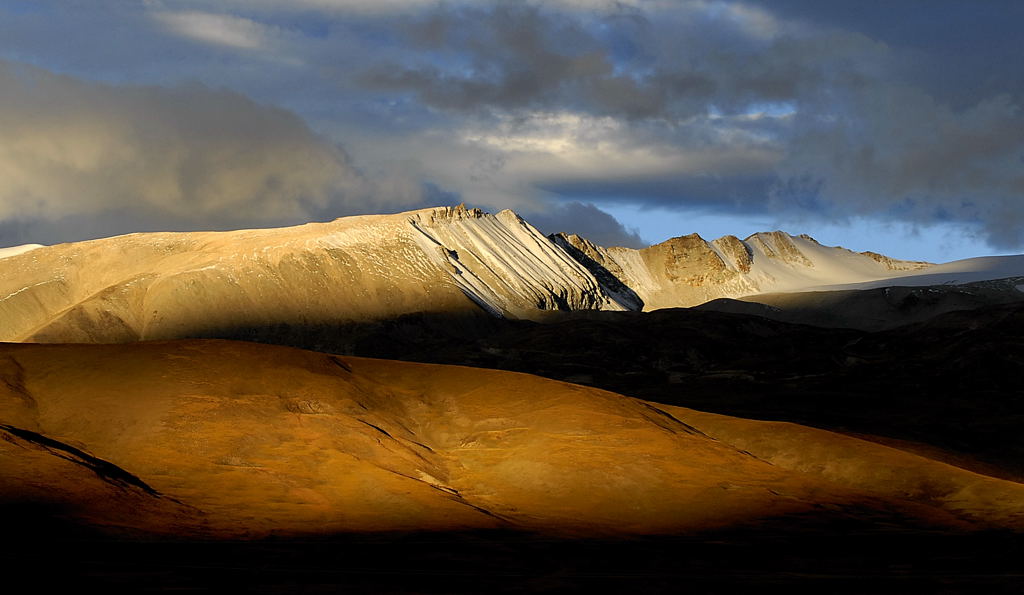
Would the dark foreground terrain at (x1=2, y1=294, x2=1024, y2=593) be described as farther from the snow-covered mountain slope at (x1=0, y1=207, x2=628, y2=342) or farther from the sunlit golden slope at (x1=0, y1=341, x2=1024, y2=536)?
the snow-covered mountain slope at (x1=0, y1=207, x2=628, y2=342)

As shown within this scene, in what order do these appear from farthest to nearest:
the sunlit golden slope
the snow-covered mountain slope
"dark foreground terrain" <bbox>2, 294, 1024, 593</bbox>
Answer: the snow-covered mountain slope < the sunlit golden slope < "dark foreground terrain" <bbox>2, 294, 1024, 593</bbox>

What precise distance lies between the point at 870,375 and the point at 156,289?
123 m

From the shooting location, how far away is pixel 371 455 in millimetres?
39094

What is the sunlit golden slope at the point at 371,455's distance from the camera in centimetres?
3198

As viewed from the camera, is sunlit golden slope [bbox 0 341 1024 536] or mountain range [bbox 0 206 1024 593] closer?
mountain range [bbox 0 206 1024 593]

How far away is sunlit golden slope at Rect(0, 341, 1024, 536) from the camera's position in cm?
3198

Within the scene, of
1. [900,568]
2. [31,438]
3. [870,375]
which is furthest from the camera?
[870,375]

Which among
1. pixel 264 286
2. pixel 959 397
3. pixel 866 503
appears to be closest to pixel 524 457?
pixel 866 503

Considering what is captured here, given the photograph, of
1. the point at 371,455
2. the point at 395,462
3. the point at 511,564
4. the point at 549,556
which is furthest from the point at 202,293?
the point at 511,564

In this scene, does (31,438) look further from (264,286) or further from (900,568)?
(264,286)

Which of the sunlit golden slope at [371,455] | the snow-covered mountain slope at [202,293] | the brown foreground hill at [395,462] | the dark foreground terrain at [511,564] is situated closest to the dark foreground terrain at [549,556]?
the dark foreground terrain at [511,564]

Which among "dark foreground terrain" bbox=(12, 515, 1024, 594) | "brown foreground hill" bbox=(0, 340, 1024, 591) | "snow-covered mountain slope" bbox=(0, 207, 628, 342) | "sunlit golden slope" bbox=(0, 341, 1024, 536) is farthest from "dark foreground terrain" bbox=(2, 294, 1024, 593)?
"snow-covered mountain slope" bbox=(0, 207, 628, 342)

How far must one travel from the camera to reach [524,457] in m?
41.0

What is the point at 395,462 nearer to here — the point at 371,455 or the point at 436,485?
the point at 371,455
